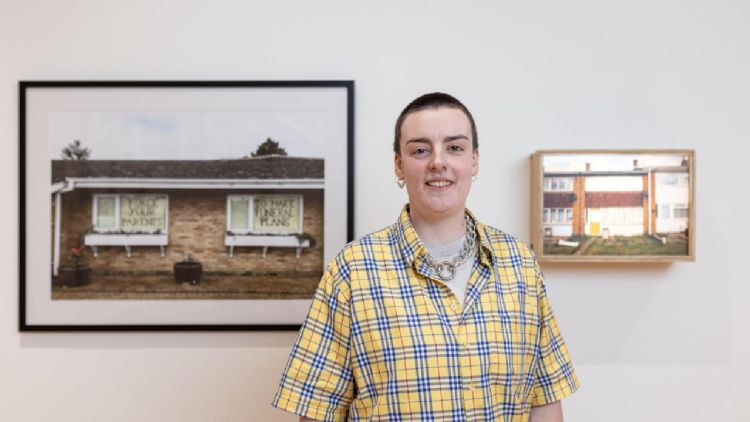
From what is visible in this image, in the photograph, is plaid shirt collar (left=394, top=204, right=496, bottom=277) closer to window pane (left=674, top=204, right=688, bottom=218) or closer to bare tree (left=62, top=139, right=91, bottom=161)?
window pane (left=674, top=204, right=688, bottom=218)

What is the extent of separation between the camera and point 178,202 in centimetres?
154

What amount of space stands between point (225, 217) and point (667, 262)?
122 centimetres

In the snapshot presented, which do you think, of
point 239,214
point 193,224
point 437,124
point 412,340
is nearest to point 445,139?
point 437,124

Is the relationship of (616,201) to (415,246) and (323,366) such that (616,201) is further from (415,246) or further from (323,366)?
(323,366)

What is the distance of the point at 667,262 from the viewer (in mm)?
1504

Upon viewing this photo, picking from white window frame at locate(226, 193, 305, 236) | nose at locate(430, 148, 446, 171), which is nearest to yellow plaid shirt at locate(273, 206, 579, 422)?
nose at locate(430, 148, 446, 171)

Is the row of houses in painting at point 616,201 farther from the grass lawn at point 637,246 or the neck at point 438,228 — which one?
the neck at point 438,228

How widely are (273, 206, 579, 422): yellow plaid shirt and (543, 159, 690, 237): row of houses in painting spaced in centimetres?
39

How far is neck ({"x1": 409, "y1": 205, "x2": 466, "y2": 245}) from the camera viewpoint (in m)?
1.10

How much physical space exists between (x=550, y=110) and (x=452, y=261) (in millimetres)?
674

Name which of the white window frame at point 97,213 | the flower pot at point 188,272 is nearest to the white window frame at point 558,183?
the flower pot at point 188,272

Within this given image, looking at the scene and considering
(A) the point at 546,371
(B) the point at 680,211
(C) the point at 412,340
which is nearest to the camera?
(C) the point at 412,340

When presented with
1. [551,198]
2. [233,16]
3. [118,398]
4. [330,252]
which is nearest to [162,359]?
[118,398]

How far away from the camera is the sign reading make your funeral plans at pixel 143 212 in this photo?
1.54 m
